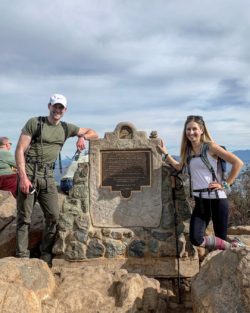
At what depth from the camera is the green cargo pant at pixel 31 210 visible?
214 inches

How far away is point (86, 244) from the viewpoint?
5.74 meters

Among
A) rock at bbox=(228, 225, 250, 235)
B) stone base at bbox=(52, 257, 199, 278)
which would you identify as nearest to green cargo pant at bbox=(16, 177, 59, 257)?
stone base at bbox=(52, 257, 199, 278)

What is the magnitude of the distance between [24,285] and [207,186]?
8.09 feet

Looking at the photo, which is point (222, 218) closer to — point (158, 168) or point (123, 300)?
point (158, 168)

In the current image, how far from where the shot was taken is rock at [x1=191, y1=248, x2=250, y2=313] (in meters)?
3.69

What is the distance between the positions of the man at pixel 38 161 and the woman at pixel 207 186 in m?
1.63

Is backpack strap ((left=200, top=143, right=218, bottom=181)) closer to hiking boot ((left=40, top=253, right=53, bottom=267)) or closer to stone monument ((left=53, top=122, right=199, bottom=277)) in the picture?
stone monument ((left=53, top=122, right=199, bottom=277))

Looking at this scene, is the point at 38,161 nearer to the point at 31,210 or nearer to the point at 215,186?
the point at 31,210

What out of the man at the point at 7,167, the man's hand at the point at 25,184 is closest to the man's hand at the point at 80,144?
the man's hand at the point at 25,184

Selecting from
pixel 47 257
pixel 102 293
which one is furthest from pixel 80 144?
pixel 102 293

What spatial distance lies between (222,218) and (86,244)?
78.0 inches

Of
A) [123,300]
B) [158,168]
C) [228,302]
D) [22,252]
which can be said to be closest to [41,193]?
[22,252]

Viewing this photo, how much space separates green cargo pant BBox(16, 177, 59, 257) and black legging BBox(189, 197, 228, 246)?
201cm

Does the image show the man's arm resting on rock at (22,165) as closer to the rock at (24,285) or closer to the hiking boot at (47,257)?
the rock at (24,285)
